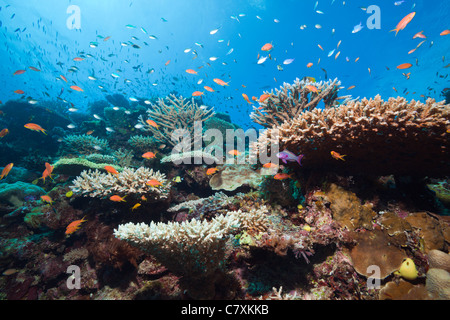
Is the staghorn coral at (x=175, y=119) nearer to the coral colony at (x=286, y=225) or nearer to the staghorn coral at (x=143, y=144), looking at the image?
the staghorn coral at (x=143, y=144)

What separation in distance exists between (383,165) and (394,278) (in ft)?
5.71

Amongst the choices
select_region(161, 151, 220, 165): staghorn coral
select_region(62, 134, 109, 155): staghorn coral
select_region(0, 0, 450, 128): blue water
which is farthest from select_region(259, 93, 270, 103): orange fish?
select_region(0, 0, 450, 128): blue water

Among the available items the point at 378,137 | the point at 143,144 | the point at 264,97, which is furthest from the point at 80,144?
the point at 378,137

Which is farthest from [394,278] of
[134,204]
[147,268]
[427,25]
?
[427,25]

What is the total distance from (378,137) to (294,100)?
9.00ft

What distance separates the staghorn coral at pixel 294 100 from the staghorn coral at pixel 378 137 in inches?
73.2

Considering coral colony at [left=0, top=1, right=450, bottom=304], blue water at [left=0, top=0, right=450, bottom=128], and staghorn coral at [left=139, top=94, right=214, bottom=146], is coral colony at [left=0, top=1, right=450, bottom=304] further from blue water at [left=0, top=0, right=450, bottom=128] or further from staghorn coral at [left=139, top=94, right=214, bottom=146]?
blue water at [left=0, top=0, right=450, bottom=128]

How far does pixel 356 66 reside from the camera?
5612cm

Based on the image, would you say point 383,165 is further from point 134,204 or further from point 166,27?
point 166,27

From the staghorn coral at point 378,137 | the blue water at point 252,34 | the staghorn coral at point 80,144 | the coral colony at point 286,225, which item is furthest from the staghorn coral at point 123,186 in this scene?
the blue water at point 252,34

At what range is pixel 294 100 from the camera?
16.3 feet

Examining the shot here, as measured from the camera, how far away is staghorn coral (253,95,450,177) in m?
2.36

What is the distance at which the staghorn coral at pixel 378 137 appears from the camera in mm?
2361
